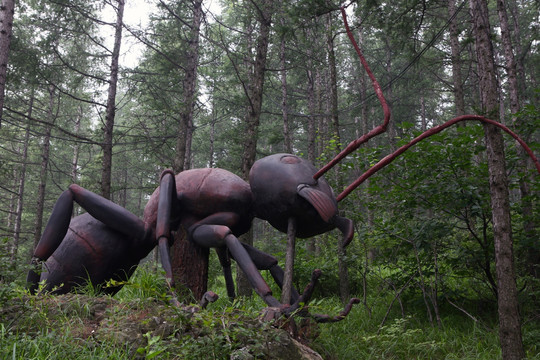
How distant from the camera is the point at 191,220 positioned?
405cm

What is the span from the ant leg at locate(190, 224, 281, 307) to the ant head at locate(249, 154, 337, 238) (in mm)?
463

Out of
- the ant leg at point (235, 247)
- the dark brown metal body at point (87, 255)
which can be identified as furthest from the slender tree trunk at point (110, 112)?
the ant leg at point (235, 247)

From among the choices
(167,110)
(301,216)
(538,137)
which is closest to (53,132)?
(167,110)

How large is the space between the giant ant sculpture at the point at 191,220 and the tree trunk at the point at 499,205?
1.61m

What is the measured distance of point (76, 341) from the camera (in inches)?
102

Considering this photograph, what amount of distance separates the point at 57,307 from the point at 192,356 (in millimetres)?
1377

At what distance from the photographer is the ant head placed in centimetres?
352

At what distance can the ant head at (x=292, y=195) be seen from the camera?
3516 millimetres

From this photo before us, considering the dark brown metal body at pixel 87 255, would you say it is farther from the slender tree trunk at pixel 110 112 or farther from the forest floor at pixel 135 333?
the slender tree trunk at pixel 110 112

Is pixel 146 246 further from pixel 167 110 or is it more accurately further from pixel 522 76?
pixel 522 76

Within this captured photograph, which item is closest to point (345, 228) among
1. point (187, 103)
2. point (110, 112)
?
point (187, 103)

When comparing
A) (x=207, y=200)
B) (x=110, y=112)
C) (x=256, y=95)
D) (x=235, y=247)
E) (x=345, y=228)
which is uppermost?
(x=110, y=112)

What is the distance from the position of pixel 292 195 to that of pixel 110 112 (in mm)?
9789

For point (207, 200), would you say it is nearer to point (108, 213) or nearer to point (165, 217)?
point (165, 217)
